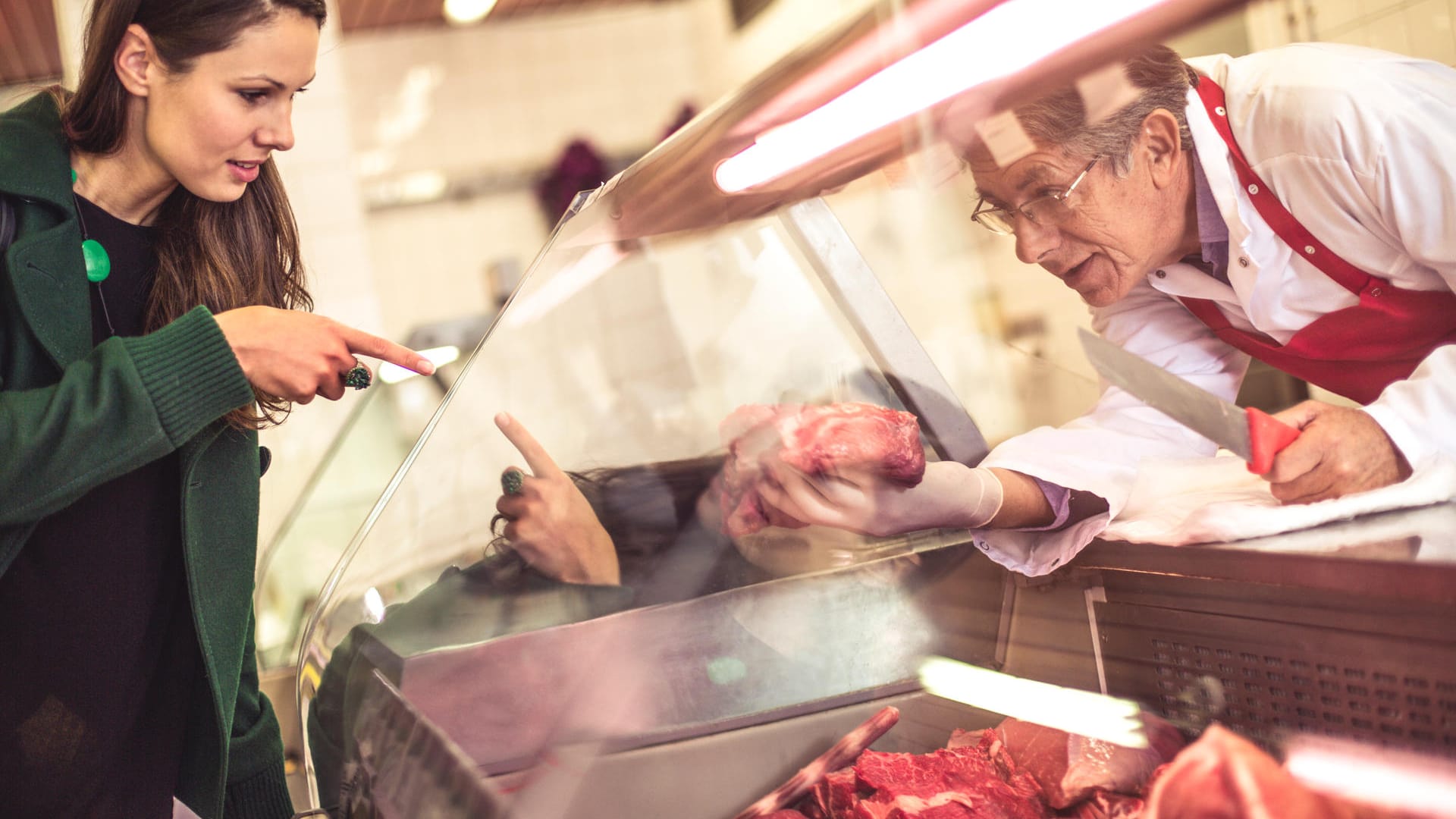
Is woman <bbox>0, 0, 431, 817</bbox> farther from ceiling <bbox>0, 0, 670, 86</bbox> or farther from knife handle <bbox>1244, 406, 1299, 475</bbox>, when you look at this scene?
ceiling <bbox>0, 0, 670, 86</bbox>

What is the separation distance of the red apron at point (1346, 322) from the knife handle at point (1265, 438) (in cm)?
14

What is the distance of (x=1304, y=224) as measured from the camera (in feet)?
2.74

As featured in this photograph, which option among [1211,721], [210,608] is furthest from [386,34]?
[1211,721]

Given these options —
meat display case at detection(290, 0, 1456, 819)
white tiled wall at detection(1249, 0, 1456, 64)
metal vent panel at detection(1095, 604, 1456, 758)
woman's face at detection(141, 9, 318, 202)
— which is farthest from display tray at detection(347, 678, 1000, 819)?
woman's face at detection(141, 9, 318, 202)

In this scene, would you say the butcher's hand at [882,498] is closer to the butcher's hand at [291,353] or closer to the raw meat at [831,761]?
the raw meat at [831,761]

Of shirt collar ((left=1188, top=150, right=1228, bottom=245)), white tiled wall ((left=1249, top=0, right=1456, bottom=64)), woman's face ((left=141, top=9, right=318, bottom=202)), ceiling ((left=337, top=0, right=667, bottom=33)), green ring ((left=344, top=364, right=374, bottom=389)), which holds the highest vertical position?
ceiling ((left=337, top=0, right=667, bottom=33))

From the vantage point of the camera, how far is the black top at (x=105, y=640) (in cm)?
114

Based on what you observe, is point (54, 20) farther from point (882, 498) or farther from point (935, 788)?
point (935, 788)

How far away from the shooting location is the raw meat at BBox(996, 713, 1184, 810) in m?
0.68

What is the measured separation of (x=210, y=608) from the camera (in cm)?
125

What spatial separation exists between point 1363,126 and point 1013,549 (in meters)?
0.45

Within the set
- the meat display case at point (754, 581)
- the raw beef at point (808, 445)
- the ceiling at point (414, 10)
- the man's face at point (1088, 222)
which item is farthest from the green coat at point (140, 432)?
the ceiling at point (414, 10)

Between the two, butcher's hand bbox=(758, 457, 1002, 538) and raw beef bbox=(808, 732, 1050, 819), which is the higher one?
butcher's hand bbox=(758, 457, 1002, 538)

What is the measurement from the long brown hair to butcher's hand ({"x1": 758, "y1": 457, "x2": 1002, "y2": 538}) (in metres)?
0.78
